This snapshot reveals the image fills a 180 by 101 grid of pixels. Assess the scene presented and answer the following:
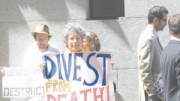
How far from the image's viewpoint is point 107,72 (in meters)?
6.08

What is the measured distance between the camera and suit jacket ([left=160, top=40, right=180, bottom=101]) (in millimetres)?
5156

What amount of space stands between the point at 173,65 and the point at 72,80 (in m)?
1.32

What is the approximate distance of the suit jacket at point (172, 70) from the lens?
5.16 meters

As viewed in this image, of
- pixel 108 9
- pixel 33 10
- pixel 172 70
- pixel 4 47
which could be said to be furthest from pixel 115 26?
pixel 172 70

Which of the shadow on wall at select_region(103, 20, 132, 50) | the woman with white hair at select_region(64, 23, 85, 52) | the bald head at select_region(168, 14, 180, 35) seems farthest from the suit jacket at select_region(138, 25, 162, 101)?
the shadow on wall at select_region(103, 20, 132, 50)

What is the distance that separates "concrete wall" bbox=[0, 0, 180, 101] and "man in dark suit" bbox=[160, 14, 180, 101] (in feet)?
10.7

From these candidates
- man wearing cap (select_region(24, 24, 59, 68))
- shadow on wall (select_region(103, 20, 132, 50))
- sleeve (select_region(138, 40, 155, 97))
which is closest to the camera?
sleeve (select_region(138, 40, 155, 97))

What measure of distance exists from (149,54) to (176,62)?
1570 millimetres

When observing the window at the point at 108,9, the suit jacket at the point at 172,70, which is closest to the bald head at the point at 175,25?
the suit jacket at the point at 172,70

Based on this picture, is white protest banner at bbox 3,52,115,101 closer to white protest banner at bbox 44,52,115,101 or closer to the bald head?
white protest banner at bbox 44,52,115,101

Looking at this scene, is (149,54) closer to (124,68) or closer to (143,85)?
(143,85)

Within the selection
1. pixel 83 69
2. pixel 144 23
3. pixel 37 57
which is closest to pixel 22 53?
pixel 37 57

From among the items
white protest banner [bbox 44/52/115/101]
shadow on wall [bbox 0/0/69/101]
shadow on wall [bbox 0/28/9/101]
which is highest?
shadow on wall [bbox 0/0/69/101]

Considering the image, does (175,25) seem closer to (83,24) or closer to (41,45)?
(41,45)
